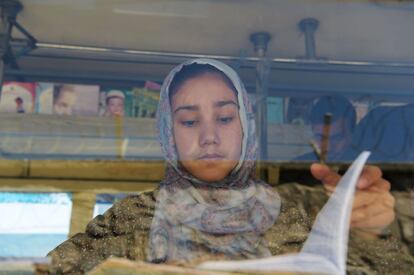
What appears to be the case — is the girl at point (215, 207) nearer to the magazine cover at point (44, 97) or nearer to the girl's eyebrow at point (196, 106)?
the girl's eyebrow at point (196, 106)

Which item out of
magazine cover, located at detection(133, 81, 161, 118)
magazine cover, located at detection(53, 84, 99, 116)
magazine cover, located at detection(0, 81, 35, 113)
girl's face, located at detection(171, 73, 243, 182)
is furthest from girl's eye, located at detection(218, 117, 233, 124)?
magazine cover, located at detection(0, 81, 35, 113)

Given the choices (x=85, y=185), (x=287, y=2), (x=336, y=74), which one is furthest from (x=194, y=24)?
(x=85, y=185)

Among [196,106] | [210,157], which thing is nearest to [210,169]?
[210,157]

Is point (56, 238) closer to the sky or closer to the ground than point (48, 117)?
closer to the ground

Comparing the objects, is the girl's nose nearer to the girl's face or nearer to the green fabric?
the girl's face

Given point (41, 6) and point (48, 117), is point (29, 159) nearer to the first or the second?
point (48, 117)

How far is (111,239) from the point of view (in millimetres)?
1249

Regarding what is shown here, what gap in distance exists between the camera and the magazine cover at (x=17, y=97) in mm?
1147

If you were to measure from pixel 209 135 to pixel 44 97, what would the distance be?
1.26 feet

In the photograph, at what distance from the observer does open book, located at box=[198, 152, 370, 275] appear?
41.9 inches

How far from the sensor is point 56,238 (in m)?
1.12

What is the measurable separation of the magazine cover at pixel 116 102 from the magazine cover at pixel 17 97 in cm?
16

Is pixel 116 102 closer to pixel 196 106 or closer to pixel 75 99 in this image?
pixel 75 99

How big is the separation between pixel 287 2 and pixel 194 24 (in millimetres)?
229
